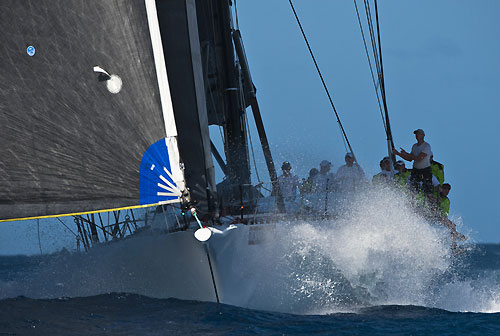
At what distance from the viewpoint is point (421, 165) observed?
7961mm

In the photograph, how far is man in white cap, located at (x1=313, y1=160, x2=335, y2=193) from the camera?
291 inches

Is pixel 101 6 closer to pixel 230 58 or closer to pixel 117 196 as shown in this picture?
pixel 117 196

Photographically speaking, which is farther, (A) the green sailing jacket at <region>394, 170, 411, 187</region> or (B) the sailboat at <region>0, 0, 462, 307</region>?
(A) the green sailing jacket at <region>394, 170, 411, 187</region>

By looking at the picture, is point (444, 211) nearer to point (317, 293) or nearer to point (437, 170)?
point (437, 170)

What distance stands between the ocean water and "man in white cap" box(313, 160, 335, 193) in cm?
47

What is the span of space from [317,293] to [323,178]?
195 centimetres

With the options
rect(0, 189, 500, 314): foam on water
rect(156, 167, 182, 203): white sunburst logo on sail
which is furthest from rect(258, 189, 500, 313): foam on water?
rect(156, 167, 182, 203): white sunburst logo on sail

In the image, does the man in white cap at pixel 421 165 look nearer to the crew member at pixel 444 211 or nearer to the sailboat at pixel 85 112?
the crew member at pixel 444 211

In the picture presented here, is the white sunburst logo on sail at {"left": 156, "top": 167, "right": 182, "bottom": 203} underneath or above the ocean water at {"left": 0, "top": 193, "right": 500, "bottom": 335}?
above

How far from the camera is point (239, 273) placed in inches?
235

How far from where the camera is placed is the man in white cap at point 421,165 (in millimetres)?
7875

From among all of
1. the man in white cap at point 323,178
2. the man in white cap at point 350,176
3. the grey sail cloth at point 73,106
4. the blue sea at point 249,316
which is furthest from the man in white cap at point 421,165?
the grey sail cloth at point 73,106

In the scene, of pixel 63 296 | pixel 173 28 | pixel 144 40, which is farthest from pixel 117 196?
pixel 63 296

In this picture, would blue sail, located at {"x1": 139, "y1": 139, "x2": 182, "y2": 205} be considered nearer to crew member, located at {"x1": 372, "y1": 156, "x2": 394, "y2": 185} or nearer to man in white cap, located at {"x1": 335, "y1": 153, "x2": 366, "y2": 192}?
man in white cap, located at {"x1": 335, "y1": 153, "x2": 366, "y2": 192}
